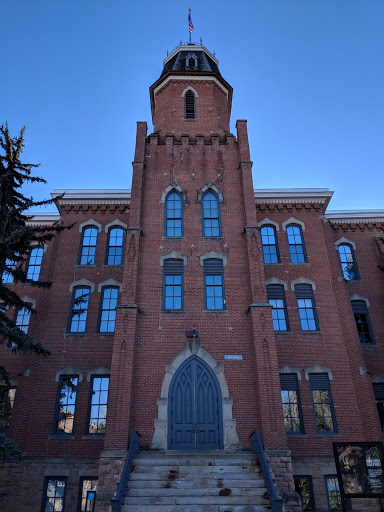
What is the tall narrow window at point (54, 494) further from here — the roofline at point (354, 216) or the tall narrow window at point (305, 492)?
the roofline at point (354, 216)

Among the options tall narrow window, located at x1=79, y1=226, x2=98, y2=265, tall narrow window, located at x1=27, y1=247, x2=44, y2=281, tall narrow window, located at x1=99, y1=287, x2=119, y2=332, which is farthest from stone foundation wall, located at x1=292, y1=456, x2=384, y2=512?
tall narrow window, located at x1=27, y1=247, x2=44, y2=281

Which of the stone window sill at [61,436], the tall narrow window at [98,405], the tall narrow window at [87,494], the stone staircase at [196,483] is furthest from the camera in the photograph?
the tall narrow window at [98,405]

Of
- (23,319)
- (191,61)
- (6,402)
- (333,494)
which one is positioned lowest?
(333,494)

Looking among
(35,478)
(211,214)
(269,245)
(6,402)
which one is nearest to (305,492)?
(35,478)

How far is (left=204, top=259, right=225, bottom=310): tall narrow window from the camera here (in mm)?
16609

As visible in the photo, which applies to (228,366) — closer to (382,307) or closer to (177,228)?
(177,228)

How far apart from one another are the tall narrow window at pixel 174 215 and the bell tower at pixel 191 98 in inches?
158

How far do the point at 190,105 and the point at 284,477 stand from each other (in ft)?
61.9

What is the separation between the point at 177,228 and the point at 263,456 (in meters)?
9.83

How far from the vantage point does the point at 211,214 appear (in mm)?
18641

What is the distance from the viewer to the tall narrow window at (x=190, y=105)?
22.9 meters

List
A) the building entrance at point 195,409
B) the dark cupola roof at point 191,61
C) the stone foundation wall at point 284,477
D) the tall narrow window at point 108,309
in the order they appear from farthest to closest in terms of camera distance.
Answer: the dark cupola roof at point 191,61 → the tall narrow window at point 108,309 → the building entrance at point 195,409 → the stone foundation wall at point 284,477

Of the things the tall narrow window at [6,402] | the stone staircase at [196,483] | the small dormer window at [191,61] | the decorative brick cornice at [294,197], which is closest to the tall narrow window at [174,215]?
the decorative brick cornice at [294,197]

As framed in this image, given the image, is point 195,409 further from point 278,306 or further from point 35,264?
point 35,264
